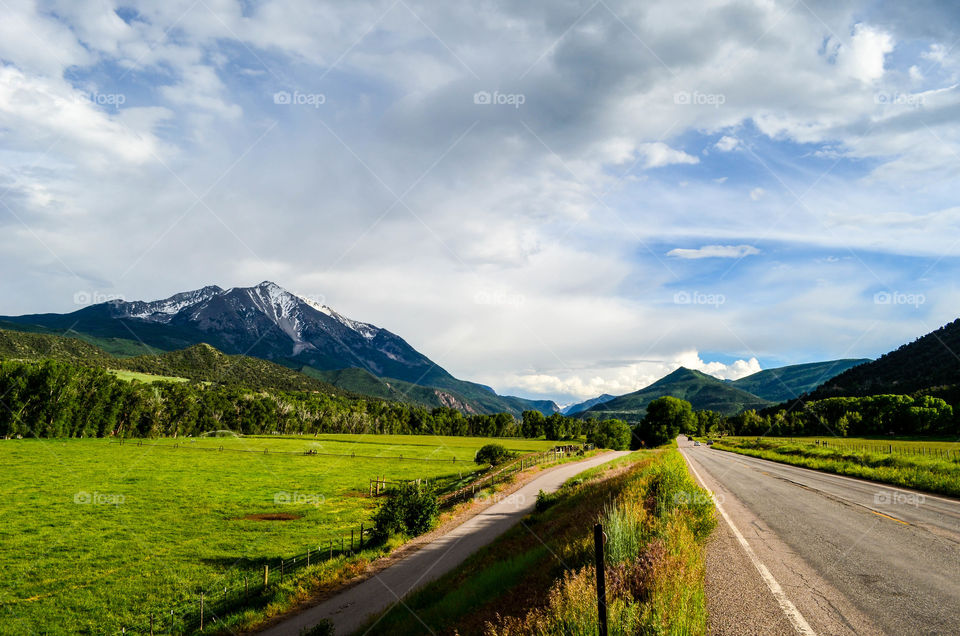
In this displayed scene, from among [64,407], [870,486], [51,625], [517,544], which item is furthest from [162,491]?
[64,407]

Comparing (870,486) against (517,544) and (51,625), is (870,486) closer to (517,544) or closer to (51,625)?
(517,544)

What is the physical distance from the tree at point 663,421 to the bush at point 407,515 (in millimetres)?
79320

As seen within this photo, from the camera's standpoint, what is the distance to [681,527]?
11.0 metres

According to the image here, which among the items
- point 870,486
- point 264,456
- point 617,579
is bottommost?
point 264,456

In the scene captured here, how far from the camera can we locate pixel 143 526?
3581cm

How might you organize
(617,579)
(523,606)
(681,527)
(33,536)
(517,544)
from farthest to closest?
1. (33,536)
2. (517,544)
3. (681,527)
4. (523,606)
5. (617,579)

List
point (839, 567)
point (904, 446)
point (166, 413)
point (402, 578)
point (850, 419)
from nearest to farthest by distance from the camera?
point (839, 567)
point (402, 578)
point (904, 446)
point (850, 419)
point (166, 413)

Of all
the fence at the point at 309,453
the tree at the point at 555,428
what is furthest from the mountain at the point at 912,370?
the fence at the point at 309,453

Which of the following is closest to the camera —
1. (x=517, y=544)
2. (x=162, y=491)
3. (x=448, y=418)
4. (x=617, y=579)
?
(x=617, y=579)

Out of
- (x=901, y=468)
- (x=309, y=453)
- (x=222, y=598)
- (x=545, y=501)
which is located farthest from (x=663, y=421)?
(x=222, y=598)

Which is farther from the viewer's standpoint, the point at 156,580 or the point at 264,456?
the point at 264,456

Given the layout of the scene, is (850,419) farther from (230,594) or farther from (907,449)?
(230,594)

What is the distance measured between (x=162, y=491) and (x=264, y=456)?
42.1 m

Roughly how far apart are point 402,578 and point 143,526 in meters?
27.5
